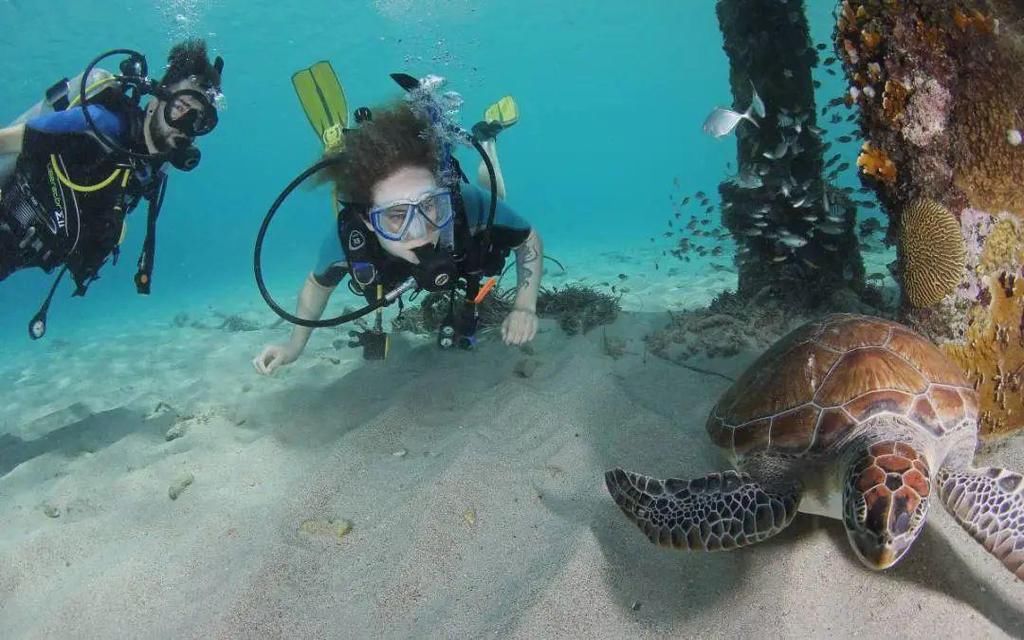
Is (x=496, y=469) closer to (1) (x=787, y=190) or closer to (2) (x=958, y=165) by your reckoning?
(2) (x=958, y=165)

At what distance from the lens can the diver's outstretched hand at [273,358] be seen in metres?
4.18

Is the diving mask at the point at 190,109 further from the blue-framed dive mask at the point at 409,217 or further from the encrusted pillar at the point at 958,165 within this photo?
the encrusted pillar at the point at 958,165

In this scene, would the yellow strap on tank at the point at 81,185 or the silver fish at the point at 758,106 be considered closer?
the yellow strap on tank at the point at 81,185

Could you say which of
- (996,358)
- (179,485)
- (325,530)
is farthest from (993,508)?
(179,485)

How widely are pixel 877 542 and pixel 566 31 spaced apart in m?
54.3

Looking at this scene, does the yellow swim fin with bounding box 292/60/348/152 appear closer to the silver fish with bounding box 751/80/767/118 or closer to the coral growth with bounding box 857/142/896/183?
the silver fish with bounding box 751/80/767/118

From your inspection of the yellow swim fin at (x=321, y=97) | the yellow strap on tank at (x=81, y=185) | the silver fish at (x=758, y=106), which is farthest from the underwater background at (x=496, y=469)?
the yellow swim fin at (x=321, y=97)

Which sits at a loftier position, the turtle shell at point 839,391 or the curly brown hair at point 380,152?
the curly brown hair at point 380,152

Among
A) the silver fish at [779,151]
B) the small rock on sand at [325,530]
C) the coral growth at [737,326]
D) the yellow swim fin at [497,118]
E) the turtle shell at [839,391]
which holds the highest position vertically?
the yellow swim fin at [497,118]

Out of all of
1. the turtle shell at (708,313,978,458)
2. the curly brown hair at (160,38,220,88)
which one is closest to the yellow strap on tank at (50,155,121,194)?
the curly brown hair at (160,38,220,88)

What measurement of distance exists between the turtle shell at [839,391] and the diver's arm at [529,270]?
1861mm

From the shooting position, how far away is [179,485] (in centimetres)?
378

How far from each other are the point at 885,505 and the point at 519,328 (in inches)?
100

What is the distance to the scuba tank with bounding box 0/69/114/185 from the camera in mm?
4746
